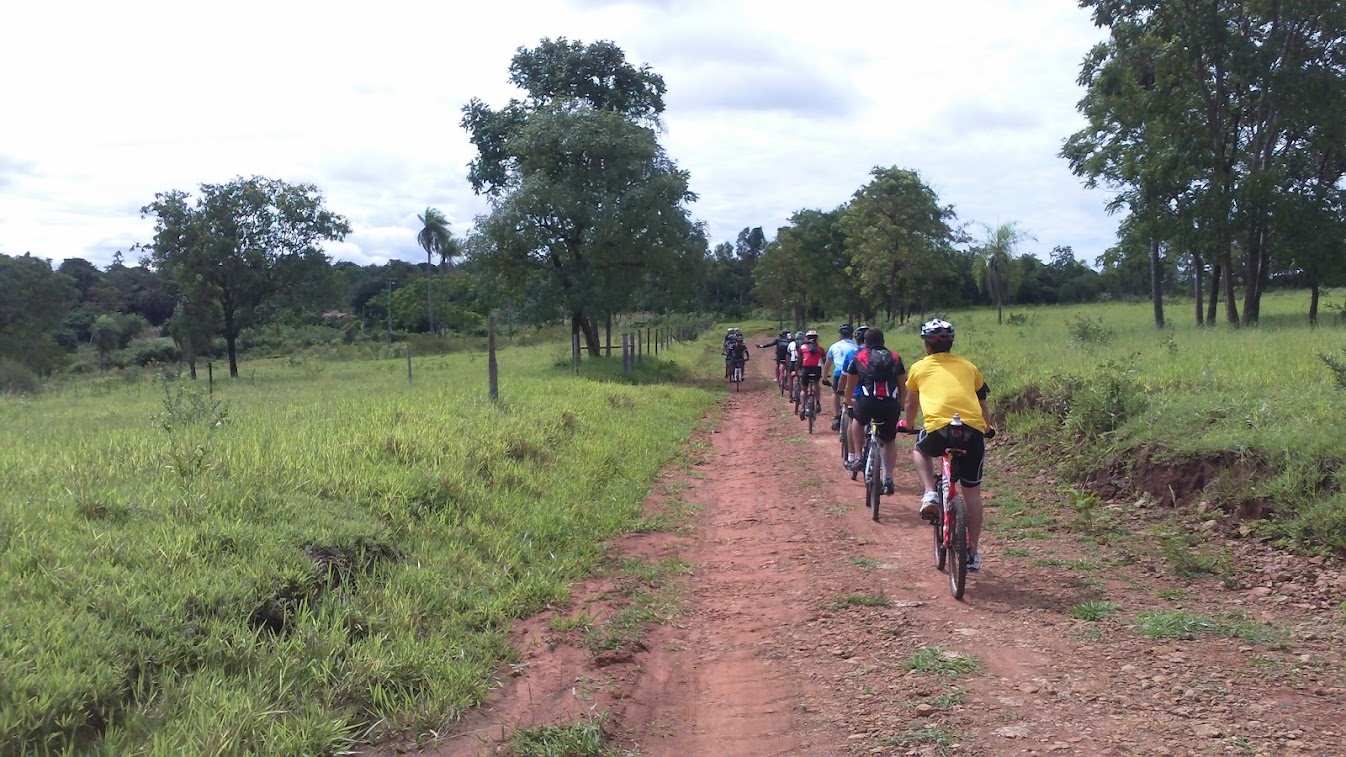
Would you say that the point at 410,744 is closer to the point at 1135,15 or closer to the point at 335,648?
the point at 335,648

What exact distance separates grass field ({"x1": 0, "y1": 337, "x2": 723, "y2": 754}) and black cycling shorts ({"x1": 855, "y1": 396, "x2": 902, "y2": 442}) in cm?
239

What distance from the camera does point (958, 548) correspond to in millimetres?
5785

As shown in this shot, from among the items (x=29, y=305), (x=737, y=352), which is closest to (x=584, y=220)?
(x=737, y=352)

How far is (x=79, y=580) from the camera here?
4664mm

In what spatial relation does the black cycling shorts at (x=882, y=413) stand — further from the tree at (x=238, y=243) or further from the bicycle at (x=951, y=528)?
the tree at (x=238, y=243)

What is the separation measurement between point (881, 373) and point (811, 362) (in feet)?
20.4

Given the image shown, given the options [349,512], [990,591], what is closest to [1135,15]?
[990,591]

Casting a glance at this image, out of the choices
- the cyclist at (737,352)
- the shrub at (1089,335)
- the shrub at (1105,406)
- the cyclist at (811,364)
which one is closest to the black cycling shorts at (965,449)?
the shrub at (1105,406)

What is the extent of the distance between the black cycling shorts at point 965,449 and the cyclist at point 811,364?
8597mm

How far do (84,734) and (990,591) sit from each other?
504 cm

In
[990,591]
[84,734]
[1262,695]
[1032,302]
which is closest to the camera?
[84,734]

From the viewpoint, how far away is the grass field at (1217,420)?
6469 millimetres

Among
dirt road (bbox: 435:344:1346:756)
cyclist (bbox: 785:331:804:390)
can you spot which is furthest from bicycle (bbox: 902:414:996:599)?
cyclist (bbox: 785:331:804:390)

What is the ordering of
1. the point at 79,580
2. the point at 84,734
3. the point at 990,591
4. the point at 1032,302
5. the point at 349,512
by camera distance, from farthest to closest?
1. the point at 1032,302
2. the point at 349,512
3. the point at 990,591
4. the point at 79,580
5. the point at 84,734
